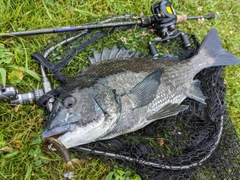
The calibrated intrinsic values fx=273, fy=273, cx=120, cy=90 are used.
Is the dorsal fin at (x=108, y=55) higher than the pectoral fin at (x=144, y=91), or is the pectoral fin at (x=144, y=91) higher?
the dorsal fin at (x=108, y=55)

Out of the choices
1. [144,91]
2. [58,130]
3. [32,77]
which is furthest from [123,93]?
[32,77]

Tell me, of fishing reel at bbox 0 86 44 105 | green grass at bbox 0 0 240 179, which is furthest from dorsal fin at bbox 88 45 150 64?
fishing reel at bbox 0 86 44 105

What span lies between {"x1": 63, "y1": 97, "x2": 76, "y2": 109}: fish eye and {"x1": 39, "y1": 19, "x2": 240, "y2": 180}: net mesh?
627 mm

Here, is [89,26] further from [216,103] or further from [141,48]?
[216,103]

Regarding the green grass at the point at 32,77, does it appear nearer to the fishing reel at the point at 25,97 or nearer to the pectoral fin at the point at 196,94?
the fishing reel at the point at 25,97

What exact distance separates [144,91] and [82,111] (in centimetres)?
66

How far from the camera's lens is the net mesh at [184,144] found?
2834 mm

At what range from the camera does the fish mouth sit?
214 centimetres

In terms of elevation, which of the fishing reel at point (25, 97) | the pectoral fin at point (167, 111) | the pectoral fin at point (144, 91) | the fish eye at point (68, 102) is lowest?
the pectoral fin at point (167, 111)

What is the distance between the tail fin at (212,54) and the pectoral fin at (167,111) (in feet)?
2.38

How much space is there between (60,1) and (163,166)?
227 cm

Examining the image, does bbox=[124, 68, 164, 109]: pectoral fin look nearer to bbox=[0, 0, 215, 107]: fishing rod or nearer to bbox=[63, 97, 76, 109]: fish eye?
bbox=[63, 97, 76, 109]: fish eye

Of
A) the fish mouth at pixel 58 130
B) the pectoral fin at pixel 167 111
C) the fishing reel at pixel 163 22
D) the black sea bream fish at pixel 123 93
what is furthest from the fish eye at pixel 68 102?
the fishing reel at pixel 163 22

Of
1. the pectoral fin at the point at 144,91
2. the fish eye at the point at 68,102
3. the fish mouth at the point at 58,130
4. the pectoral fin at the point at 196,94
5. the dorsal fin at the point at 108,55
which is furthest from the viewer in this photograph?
the pectoral fin at the point at 196,94
